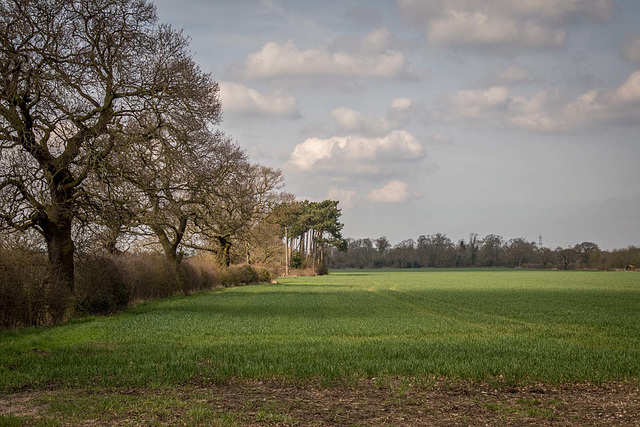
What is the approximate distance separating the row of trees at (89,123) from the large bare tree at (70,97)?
0.13 feet

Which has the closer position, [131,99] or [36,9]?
[36,9]

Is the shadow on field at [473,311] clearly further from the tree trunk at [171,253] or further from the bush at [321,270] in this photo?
the bush at [321,270]

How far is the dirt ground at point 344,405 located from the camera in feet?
26.1

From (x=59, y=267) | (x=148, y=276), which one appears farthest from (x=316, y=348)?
(x=148, y=276)

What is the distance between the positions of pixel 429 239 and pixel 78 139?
572ft

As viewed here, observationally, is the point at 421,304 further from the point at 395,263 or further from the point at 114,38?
the point at 395,263

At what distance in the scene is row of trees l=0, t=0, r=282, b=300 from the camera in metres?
18.6

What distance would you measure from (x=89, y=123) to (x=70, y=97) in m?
1.57

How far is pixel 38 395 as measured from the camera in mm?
9539

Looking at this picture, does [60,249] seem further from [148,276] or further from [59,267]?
[148,276]

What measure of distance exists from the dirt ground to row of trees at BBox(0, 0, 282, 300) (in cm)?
1175

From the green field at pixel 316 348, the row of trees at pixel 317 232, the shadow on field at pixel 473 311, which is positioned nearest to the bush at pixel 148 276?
the shadow on field at pixel 473 311

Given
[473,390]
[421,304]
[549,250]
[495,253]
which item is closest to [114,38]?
[473,390]

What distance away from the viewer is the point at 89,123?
70.4 ft
